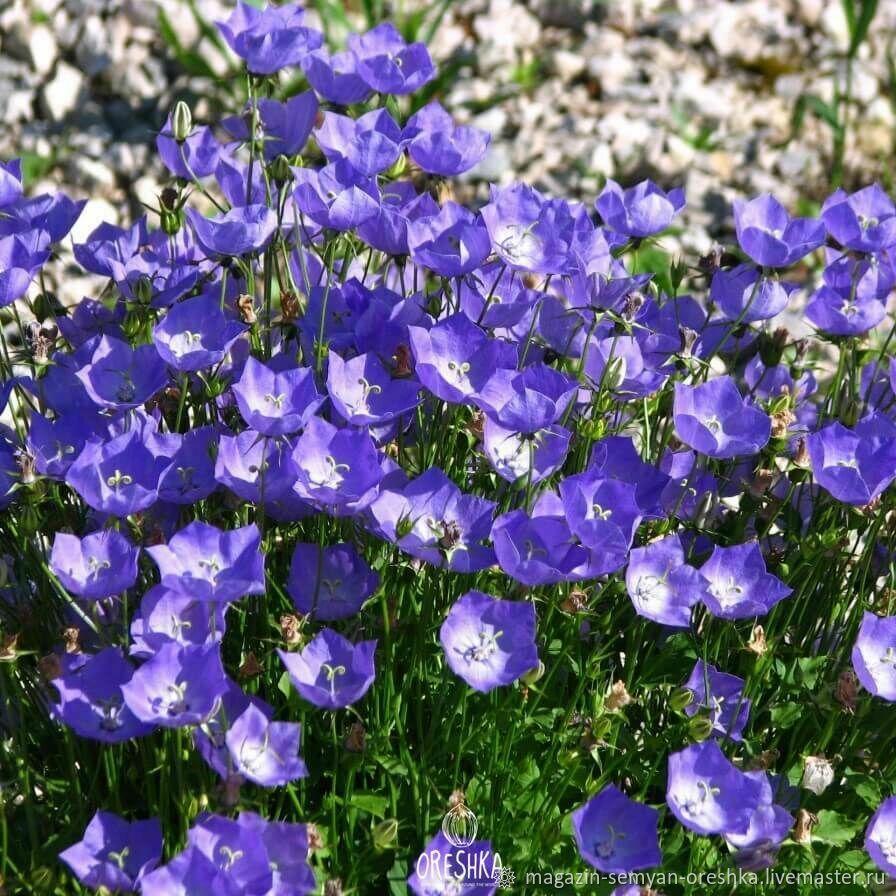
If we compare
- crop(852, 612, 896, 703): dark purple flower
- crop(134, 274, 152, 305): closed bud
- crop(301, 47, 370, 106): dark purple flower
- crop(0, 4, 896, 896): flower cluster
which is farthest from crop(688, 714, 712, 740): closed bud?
crop(301, 47, 370, 106): dark purple flower

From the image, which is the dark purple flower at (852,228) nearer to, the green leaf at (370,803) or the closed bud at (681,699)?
the closed bud at (681,699)

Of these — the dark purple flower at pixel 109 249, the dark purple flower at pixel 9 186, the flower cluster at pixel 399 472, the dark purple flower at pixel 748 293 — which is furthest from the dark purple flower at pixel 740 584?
the dark purple flower at pixel 9 186

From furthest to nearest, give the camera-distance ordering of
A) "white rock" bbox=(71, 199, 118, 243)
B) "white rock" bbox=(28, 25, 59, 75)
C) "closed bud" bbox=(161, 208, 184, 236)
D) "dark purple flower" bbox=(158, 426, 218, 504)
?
"white rock" bbox=(28, 25, 59, 75) → "white rock" bbox=(71, 199, 118, 243) → "closed bud" bbox=(161, 208, 184, 236) → "dark purple flower" bbox=(158, 426, 218, 504)

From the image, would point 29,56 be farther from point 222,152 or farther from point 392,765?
point 392,765

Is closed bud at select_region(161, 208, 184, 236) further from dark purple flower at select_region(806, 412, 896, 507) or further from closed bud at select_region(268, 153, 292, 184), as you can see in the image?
dark purple flower at select_region(806, 412, 896, 507)

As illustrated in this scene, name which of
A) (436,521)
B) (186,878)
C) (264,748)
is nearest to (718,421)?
(436,521)
